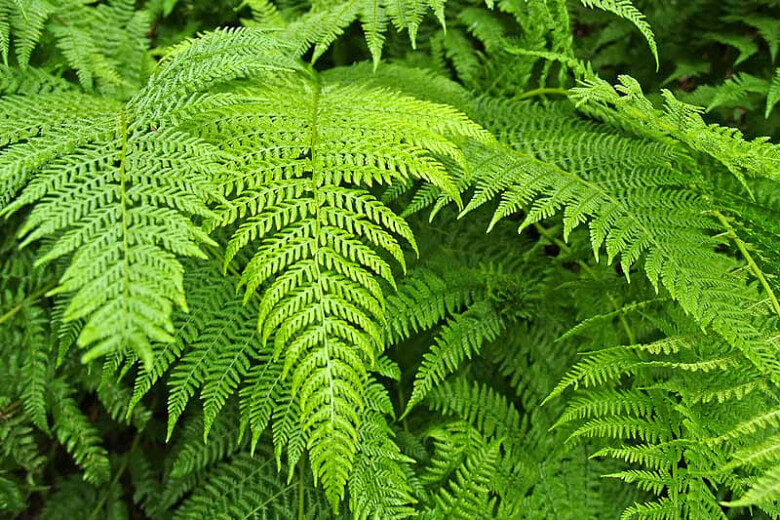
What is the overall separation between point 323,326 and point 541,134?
1.03 metres

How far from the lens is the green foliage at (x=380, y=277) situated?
4.27 feet

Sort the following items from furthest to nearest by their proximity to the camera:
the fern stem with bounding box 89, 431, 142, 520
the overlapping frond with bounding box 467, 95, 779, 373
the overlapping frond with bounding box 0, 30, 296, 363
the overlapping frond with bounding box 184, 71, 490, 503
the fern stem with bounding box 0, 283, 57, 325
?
the fern stem with bounding box 89, 431, 142, 520, the fern stem with bounding box 0, 283, 57, 325, the overlapping frond with bounding box 467, 95, 779, 373, the overlapping frond with bounding box 184, 71, 490, 503, the overlapping frond with bounding box 0, 30, 296, 363

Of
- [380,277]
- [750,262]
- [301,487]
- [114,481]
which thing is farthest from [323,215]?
[114,481]

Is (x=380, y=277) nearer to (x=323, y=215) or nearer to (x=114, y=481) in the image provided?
(x=323, y=215)

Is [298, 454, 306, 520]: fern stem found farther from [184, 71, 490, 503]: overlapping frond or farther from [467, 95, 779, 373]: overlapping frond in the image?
[467, 95, 779, 373]: overlapping frond

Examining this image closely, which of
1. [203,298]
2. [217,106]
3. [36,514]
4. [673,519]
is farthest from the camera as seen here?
[36,514]

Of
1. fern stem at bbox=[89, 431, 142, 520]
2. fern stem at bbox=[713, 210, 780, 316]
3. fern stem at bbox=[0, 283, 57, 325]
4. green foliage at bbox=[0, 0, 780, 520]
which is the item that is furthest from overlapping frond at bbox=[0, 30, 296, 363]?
fern stem at bbox=[713, 210, 780, 316]

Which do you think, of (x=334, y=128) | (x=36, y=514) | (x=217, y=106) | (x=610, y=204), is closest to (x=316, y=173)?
(x=334, y=128)

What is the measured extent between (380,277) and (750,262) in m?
0.98

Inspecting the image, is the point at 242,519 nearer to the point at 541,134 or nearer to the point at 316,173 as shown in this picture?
the point at 316,173

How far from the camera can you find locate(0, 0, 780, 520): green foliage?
1301mm

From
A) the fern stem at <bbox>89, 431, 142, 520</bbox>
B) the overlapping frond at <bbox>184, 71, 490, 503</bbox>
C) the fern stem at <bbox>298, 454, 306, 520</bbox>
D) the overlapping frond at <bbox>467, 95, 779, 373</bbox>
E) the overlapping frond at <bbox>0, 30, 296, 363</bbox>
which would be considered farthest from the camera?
the fern stem at <bbox>89, 431, 142, 520</bbox>

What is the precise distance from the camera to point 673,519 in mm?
1395

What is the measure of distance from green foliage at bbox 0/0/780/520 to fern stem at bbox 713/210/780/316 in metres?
0.01
